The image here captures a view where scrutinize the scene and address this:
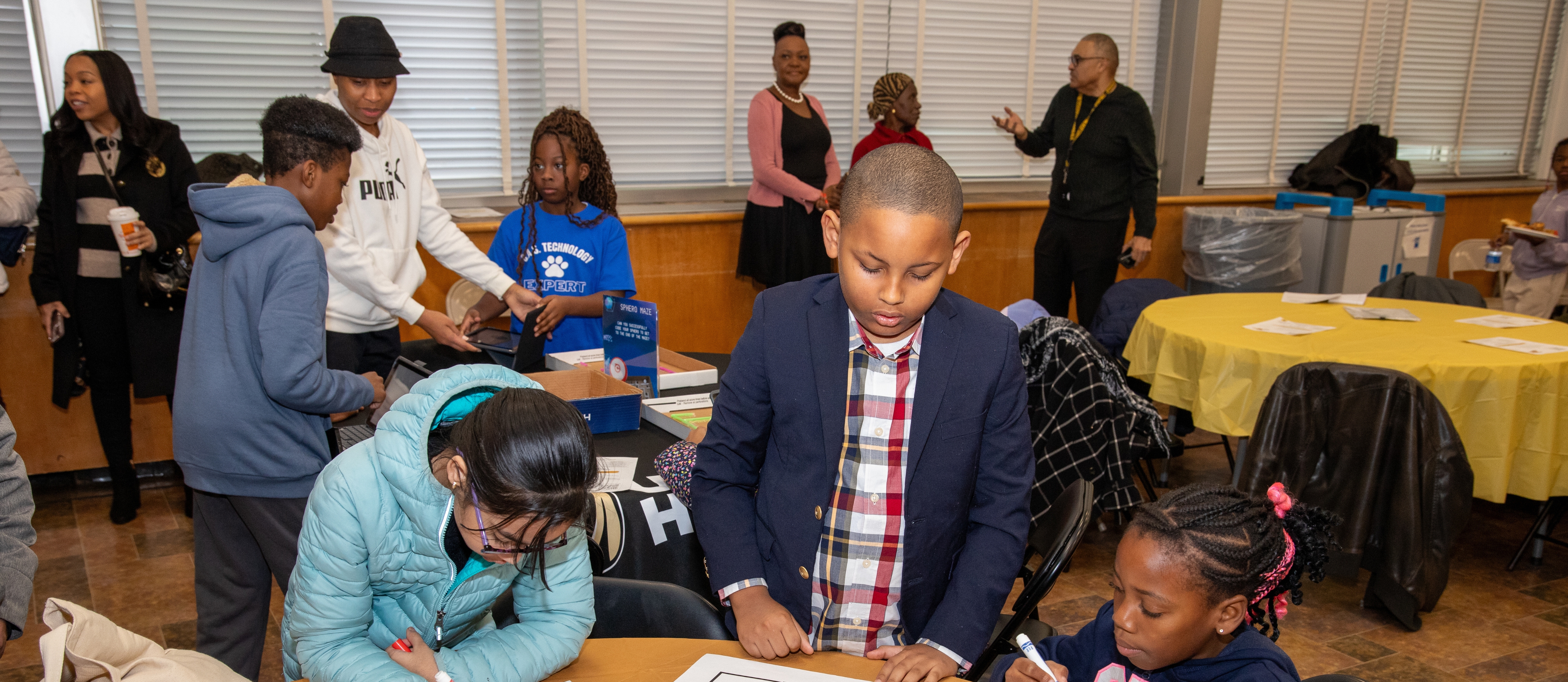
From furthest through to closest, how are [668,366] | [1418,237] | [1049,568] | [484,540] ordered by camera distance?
1. [1418,237]
2. [668,366]
3. [1049,568]
4. [484,540]

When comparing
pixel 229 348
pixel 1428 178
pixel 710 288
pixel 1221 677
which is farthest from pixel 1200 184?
pixel 229 348

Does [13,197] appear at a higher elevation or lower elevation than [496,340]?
higher

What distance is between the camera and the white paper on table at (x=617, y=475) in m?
1.98

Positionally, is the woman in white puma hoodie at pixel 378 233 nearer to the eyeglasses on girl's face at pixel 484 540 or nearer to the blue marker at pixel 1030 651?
the eyeglasses on girl's face at pixel 484 540

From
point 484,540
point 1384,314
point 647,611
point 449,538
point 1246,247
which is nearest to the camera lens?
point 484,540

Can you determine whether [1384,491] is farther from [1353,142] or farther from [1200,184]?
[1353,142]

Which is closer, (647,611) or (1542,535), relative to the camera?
(647,611)

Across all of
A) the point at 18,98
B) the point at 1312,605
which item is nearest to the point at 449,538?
the point at 1312,605

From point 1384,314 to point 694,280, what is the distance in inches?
127

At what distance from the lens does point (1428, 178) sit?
7.68 metres

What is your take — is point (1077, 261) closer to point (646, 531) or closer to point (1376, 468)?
point (1376, 468)

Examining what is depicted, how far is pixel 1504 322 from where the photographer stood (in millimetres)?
3738

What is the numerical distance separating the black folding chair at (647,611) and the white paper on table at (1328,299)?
3656 millimetres

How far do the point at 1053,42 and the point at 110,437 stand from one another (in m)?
5.61
